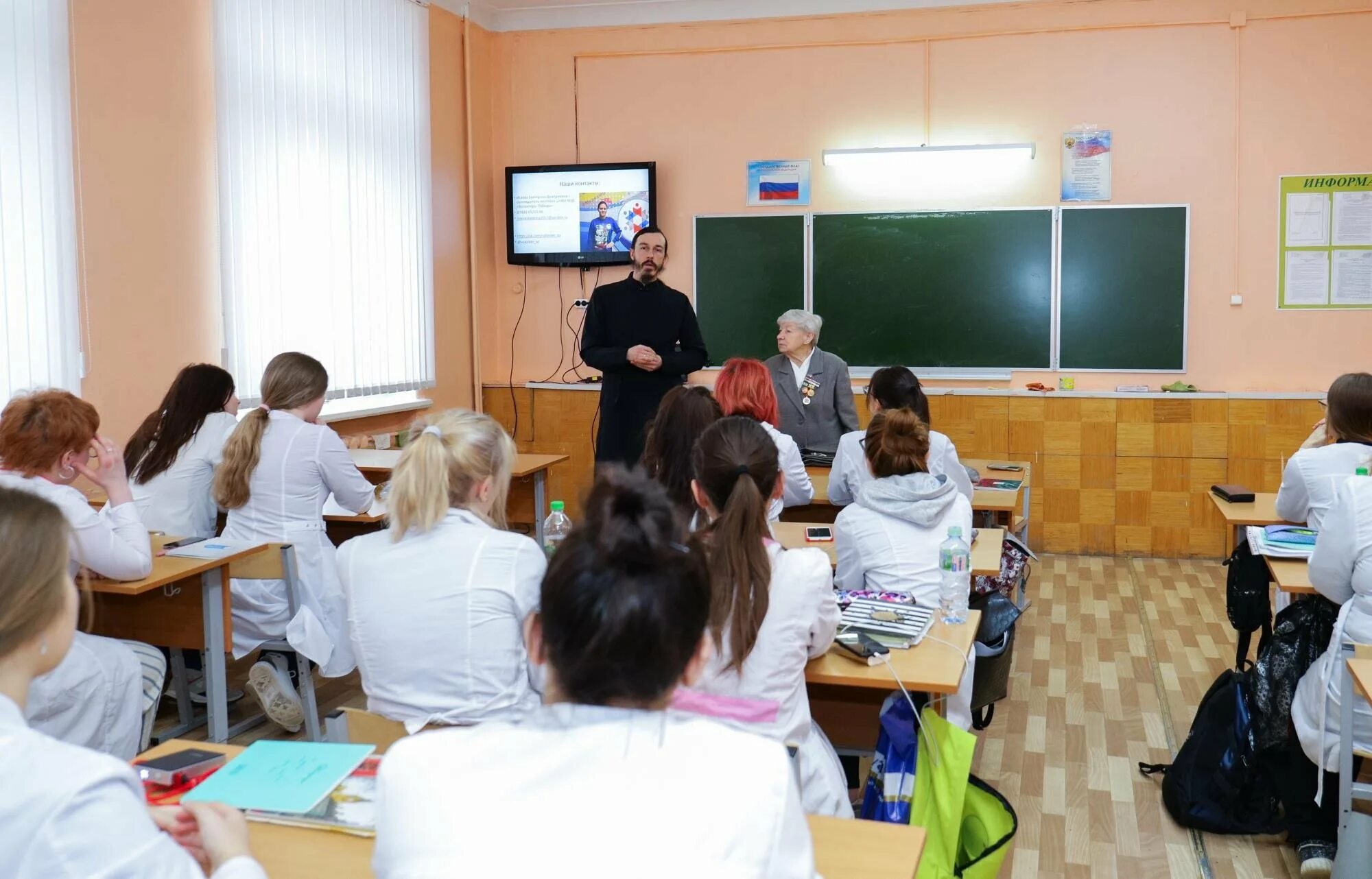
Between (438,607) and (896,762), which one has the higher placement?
(438,607)

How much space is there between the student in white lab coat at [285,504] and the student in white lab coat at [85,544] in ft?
2.00

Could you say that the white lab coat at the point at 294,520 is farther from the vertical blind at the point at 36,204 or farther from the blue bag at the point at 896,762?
the blue bag at the point at 896,762

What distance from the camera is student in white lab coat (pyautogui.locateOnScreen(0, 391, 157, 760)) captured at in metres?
2.77

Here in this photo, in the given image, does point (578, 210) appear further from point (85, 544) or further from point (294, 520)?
point (85, 544)

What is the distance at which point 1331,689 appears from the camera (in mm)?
2756

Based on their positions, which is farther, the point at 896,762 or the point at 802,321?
the point at 802,321

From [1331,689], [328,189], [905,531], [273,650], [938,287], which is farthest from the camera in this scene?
[938,287]

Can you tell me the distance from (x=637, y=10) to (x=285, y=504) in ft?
15.8

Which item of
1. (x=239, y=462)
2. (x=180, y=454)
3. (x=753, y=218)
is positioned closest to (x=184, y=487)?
(x=180, y=454)

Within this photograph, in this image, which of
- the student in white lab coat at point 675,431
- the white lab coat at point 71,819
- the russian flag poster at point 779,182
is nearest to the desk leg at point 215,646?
the student in white lab coat at point 675,431

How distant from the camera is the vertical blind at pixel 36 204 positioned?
4.20 m

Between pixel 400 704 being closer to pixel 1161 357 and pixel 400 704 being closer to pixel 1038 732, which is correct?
pixel 1038 732

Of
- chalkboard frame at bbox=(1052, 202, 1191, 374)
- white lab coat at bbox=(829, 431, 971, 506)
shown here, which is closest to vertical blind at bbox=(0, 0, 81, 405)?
white lab coat at bbox=(829, 431, 971, 506)

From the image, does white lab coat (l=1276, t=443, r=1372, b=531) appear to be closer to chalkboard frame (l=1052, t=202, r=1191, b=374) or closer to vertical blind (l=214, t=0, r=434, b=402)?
chalkboard frame (l=1052, t=202, r=1191, b=374)
